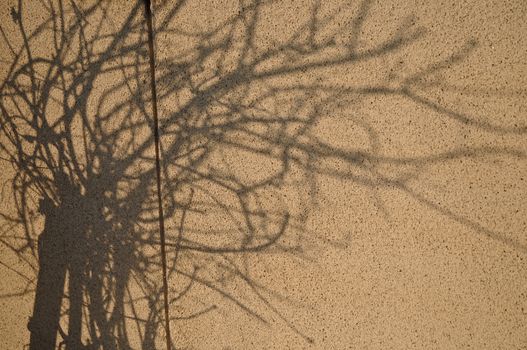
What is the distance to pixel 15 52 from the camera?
1511 mm

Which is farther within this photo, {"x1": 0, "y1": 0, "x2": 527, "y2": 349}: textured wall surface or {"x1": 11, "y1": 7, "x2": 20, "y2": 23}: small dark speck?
{"x1": 11, "y1": 7, "x2": 20, "y2": 23}: small dark speck

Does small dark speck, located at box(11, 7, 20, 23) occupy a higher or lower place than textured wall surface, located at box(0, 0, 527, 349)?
higher

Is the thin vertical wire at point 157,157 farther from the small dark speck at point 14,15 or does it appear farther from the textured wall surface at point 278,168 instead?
the small dark speck at point 14,15

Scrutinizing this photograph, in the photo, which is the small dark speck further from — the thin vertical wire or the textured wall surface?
the thin vertical wire

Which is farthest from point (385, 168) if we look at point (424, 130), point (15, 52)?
point (15, 52)

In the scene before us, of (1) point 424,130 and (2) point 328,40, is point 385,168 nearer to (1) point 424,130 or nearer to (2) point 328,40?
(1) point 424,130

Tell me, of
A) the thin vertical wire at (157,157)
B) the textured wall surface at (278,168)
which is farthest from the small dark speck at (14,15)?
the thin vertical wire at (157,157)

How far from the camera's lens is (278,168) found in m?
1.30

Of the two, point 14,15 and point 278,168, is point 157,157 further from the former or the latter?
point 14,15

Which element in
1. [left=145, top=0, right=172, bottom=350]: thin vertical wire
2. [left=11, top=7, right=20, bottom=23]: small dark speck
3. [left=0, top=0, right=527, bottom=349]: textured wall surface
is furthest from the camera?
[left=11, top=7, right=20, bottom=23]: small dark speck

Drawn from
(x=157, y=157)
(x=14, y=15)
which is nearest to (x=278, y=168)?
(x=157, y=157)

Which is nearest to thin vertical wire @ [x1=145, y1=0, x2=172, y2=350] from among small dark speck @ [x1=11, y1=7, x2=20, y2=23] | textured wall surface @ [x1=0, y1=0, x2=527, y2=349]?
textured wall surface @ [x1=0, y1=0, x2=527, y2=349]

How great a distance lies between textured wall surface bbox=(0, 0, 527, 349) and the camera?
3.70ft

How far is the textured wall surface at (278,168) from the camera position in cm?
113
